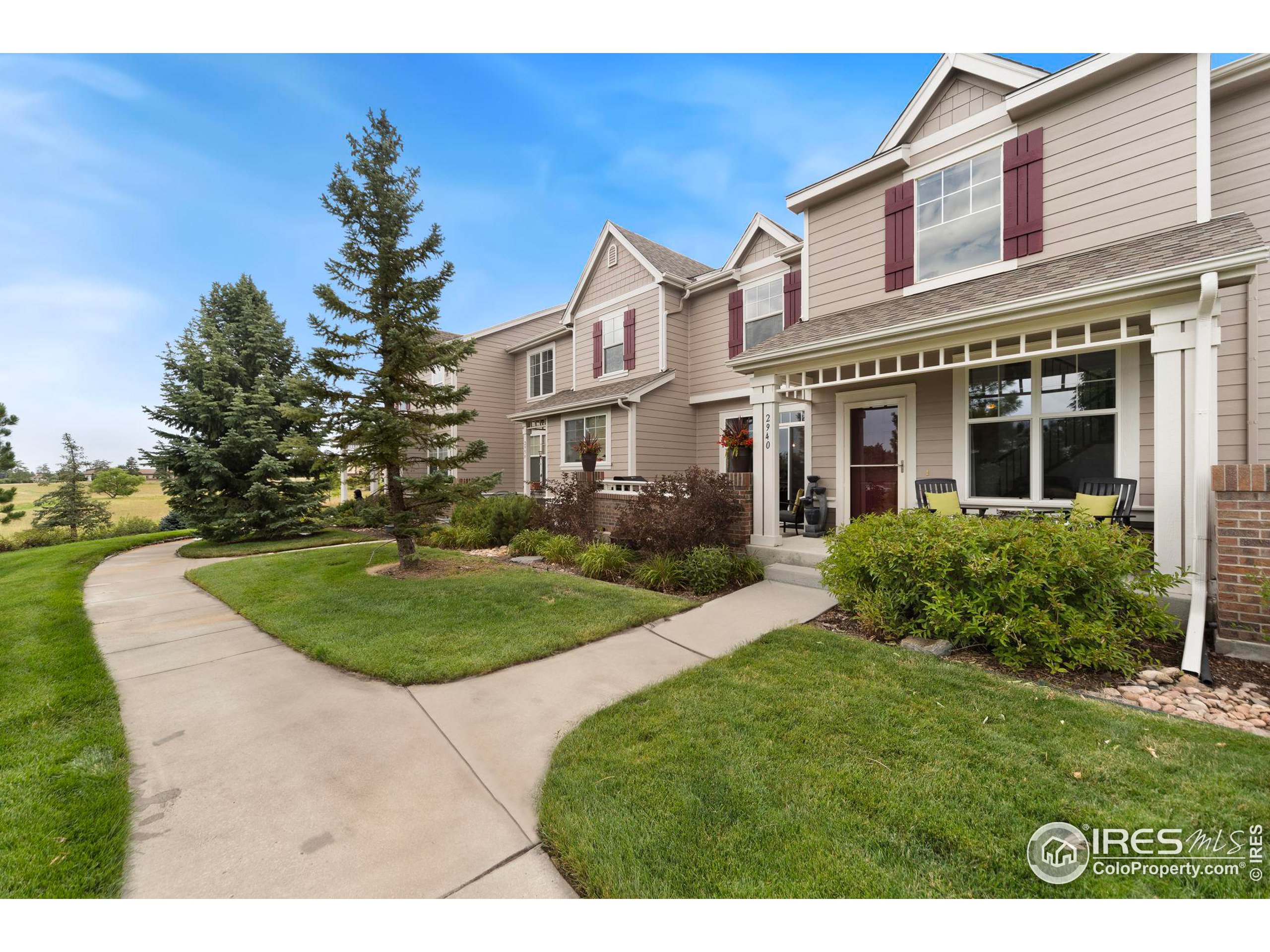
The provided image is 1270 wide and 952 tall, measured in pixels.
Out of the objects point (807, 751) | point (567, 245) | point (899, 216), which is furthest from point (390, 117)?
point (567, 245)

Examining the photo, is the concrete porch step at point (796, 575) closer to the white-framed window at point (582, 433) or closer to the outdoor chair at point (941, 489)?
the outdoor chair at point (941, 489)

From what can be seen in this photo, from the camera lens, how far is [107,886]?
1815mm

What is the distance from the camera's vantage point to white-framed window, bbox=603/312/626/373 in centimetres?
1241

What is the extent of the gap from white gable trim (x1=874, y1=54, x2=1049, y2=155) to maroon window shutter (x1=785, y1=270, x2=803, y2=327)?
2.35 meters

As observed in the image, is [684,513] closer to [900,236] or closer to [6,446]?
[900,236]

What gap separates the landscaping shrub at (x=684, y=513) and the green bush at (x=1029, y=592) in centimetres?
267

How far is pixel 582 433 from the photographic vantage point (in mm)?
12742

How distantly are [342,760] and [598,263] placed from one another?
12.7 meters

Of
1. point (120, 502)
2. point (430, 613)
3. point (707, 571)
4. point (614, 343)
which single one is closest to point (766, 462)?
point (707, 571)

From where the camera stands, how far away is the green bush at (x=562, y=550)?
811 cm

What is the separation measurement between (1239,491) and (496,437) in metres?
15.9

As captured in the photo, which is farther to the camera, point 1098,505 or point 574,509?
point 574,509

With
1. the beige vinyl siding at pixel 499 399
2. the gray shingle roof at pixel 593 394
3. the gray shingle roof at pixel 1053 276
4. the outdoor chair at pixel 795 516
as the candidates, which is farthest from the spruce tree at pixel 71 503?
the gray shingle roof at pixel 1053 276

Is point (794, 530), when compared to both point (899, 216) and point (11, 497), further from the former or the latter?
point (11, 497)
